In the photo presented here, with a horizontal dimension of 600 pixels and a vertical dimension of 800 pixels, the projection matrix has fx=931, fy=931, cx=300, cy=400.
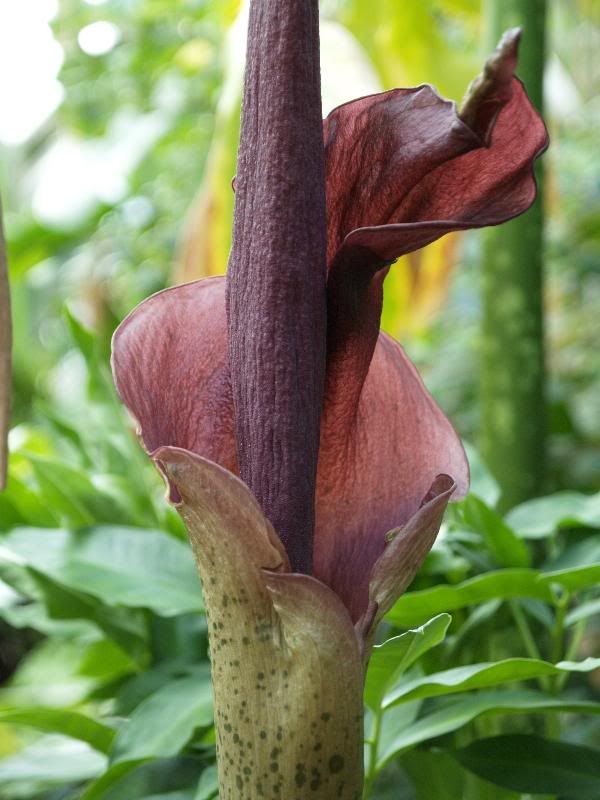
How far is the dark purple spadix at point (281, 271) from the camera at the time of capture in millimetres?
317

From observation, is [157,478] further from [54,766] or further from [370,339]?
[370,339]

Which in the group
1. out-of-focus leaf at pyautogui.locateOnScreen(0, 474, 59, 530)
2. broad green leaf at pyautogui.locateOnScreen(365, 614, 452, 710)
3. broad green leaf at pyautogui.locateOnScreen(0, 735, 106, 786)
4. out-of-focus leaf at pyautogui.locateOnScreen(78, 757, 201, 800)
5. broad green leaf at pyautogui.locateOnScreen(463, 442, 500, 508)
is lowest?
broad green leaf at pyautogui.locateOnScreen(0, 735, 106, 786)

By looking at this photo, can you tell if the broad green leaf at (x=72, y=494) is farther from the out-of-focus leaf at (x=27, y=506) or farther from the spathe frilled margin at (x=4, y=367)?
the spathe frilled margin at (x=4, y=367)

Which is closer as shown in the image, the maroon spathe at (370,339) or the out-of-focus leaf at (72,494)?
the maroon spathe at (370,339)

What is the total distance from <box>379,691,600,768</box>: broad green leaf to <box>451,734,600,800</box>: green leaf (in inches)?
0.7

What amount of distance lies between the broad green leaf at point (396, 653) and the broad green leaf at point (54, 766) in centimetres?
22

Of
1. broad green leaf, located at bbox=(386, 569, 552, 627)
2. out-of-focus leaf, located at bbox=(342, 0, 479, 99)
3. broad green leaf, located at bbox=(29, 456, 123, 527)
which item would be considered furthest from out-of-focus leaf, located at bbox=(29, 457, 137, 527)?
out-of-focus leaf, located at bbox=(342, 0, 479, 99)

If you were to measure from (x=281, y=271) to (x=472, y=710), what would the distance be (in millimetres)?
241

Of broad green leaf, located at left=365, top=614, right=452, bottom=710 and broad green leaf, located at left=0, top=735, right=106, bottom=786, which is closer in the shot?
broad green leaf, located at left=365, top=614, right=452, bottom=710

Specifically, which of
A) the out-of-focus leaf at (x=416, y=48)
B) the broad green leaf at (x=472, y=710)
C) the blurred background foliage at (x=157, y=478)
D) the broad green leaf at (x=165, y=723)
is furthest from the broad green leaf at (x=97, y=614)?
the out-of-focus leaf at (x=416, y=48)

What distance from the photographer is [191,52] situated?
2.10 m

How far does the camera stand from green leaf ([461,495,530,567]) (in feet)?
1.79

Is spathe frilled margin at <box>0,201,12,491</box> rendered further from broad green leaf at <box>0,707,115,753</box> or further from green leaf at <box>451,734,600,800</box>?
green leaf at <box>451,734,600,800</box>

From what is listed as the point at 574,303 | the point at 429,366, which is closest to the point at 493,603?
the point at 429,366
